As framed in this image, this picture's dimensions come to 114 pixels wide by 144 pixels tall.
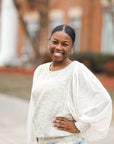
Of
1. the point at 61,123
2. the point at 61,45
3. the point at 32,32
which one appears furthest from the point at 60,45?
the point at 32,32

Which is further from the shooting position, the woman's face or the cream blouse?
the woman's face

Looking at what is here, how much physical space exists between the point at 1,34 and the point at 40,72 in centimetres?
2254

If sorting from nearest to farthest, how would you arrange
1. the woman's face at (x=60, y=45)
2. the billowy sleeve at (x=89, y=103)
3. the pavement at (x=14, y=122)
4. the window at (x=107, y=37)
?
1. the billowy sleeve at (x=89, y=103)
2. the woman's face at (x=60, y=45)
3. the pavement at (x=14, y=122)
4. the window at (x=107, y=37)

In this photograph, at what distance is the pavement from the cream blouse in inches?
116

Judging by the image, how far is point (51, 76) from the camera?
2271 mm

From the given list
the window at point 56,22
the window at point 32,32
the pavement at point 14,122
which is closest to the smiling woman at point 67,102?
the pavement at point 14,122

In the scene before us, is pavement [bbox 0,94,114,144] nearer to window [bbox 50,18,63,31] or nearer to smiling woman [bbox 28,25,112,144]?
smiling woman [bbox 28,25,112,144]

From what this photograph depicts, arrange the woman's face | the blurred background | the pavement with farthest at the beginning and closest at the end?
the blurred background
the pavement
the woman's face

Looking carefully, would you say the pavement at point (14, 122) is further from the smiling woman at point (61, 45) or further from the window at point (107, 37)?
the window at point (107, 37)

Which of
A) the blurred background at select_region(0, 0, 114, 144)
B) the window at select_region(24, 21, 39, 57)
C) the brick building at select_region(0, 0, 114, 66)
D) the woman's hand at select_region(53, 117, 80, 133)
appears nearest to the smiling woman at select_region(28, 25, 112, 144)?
the woman's hand at select_region(53, 117, 80, 133)

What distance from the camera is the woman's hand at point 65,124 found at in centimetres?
219

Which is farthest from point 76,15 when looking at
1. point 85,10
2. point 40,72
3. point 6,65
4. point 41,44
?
point 40,72

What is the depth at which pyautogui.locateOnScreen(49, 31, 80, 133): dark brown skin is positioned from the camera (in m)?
2.19

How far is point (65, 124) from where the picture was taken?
2.19 metres
